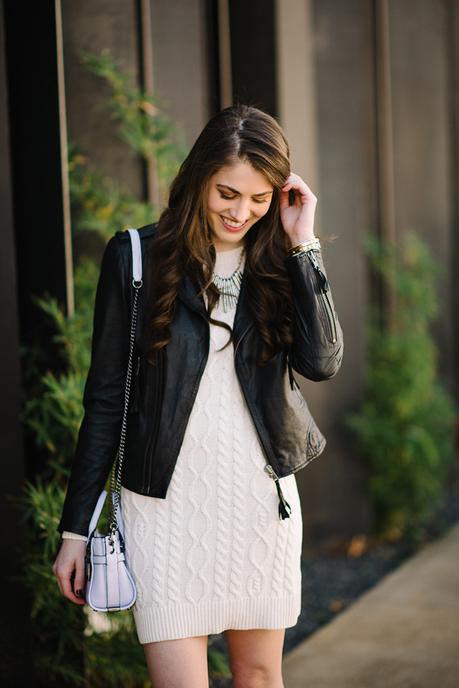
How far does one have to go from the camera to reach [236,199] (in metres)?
2.53

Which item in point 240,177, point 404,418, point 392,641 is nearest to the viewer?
point 240,177

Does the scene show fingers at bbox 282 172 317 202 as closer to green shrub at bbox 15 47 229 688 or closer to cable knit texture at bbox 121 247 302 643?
cable knit texture at bbox 121 247 302 643

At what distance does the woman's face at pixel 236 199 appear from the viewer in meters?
2.50

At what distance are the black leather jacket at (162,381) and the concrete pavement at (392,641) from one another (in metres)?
1.84

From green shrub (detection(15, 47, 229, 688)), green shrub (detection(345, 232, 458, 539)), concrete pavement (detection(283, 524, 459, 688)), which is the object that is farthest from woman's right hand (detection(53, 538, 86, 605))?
green shrub (detection(345, 232, 458, 539))

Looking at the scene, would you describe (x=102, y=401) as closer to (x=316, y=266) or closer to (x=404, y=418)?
(x=316, y=266)

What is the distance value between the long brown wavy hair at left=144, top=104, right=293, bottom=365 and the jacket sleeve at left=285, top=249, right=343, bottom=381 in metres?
0.04

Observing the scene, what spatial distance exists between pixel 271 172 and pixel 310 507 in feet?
12.9

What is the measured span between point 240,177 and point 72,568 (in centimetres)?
110

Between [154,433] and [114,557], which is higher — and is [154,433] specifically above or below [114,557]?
above

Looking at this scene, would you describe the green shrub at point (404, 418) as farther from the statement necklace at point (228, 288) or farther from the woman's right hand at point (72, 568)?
the woman's right hand at point (72, 568)

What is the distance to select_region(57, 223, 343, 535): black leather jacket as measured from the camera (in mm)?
2535

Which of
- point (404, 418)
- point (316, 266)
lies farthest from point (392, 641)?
point (316, 266)

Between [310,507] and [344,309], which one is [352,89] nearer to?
[344,309]
